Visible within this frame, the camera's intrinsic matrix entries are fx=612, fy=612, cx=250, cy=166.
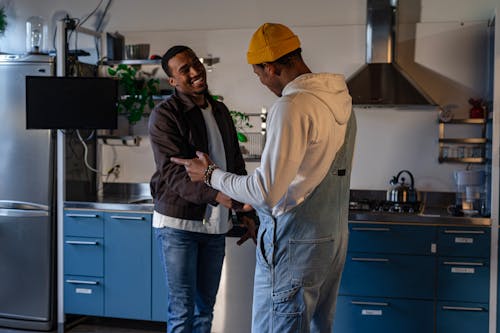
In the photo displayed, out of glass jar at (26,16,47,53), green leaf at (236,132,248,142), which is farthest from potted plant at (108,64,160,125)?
green leaf at (236,132,248,142)

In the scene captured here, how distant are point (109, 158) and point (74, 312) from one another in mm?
1215

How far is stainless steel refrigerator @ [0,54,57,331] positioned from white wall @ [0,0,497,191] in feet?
2.26

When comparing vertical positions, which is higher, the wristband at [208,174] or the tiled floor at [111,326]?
the wristband at [208,174]

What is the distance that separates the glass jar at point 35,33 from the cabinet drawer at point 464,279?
124 inches

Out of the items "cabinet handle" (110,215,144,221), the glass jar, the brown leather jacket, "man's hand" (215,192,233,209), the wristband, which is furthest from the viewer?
the glass jar

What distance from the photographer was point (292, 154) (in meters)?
1.71

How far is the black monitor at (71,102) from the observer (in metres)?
3.99

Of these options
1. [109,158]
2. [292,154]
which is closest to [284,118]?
[292,154]

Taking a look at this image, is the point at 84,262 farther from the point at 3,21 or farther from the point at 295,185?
the point at 295,185

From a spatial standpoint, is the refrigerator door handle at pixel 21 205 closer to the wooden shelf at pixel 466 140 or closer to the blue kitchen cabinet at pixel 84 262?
the blue kitchen cabinet at pixel 84 262

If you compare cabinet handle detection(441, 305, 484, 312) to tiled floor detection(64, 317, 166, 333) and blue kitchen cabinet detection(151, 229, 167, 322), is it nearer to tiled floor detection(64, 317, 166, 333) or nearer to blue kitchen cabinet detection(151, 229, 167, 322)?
blue kitchen cabinet detection(151, 229, 167, 322)

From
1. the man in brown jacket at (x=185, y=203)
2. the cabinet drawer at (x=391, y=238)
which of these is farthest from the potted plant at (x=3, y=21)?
the cabinet drawer at (x=391, y=238)

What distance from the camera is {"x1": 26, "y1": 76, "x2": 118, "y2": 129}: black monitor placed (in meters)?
3.99

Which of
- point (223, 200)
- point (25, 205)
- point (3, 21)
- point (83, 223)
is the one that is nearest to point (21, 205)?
point (25, 205)
